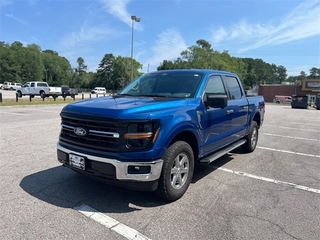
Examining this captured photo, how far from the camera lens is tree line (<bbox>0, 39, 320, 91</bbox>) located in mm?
69125

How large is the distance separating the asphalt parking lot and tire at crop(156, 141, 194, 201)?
→ 0.18 m

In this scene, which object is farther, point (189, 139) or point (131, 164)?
point (189, 139)

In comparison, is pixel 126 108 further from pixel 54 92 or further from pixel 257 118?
pixel 54 92

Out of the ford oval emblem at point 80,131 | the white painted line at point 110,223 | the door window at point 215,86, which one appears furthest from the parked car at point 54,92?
the white painted line at point 110,223

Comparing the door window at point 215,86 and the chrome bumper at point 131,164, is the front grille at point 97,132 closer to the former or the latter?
the chrome bumper at point 131,164

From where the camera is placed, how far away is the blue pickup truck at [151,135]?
9.71ft

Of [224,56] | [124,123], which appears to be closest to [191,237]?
[124,123]

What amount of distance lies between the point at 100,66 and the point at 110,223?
114 metres

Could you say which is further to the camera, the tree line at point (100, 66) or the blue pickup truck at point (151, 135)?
the tree line at point (100, 66)

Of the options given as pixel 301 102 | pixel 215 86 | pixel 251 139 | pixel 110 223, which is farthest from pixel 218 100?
pixel 301 102

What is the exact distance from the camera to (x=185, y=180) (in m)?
3.62

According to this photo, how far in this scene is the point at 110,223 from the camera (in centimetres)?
284

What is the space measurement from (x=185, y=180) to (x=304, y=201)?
5.92ft

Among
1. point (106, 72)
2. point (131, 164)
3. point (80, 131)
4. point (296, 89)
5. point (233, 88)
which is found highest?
point (106, 72)
